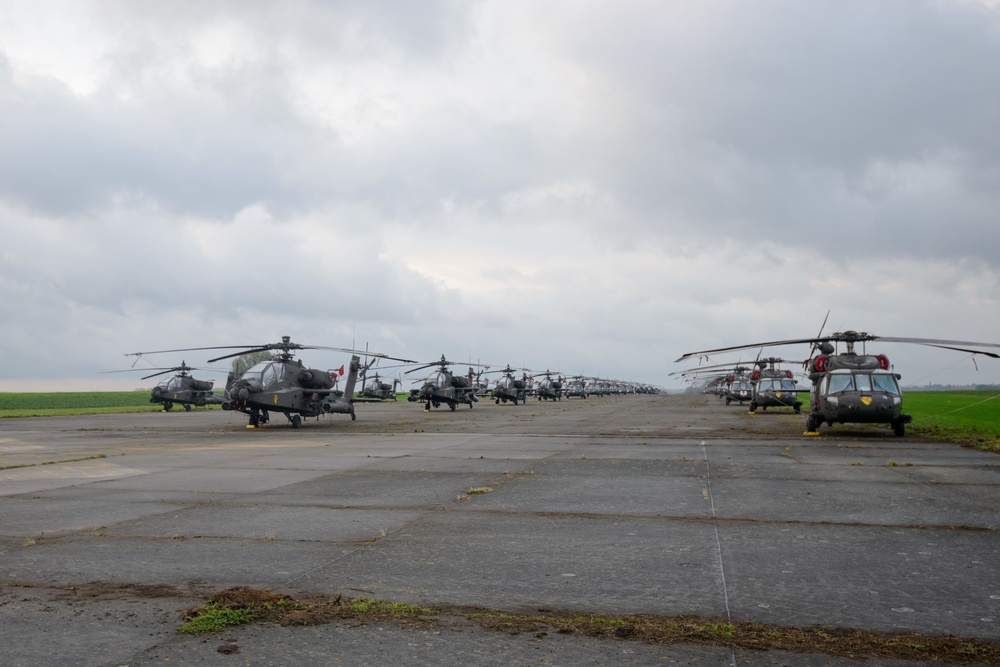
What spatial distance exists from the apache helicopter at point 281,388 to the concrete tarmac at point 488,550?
545 inches

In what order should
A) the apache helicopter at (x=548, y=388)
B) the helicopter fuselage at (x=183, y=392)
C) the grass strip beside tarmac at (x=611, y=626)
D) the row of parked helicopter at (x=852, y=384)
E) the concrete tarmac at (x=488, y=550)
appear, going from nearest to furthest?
1. the grass strip beside tarmac at (x=611, y=626)
2. the concrete tarmac at (x=488, y=550)
3. the row of parked helicopter at (x=852, y=384)
4. the helicopter fuselage at (x=183, y=392)
5. the apache helicopter at (x=548, y=388)

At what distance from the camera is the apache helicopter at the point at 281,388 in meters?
29.4

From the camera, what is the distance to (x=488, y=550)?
7184 millimetres

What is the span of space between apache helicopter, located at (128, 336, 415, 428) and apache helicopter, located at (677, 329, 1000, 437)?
50.3 ft

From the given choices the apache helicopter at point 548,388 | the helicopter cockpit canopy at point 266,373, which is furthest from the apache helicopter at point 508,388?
the helicopter cockpit canopy at point 266,373

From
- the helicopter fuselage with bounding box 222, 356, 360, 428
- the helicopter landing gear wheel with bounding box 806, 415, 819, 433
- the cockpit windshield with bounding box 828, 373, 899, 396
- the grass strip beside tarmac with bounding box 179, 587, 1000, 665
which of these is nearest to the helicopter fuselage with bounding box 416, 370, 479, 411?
the helicopter fuselage with bounding box 222, 356, 360, 428

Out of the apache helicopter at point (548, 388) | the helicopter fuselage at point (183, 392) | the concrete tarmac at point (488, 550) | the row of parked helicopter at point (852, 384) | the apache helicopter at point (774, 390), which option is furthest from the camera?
the apache helicopter at point (548, 388)

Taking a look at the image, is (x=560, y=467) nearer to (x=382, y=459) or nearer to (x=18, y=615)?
(x=382, y=459)

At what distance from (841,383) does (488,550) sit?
19.1 metres

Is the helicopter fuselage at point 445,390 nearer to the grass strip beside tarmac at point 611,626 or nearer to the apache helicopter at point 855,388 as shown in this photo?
the apache helicopter at point 855,388

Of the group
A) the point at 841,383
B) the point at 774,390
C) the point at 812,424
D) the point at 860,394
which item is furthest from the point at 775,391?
the point at 860,394

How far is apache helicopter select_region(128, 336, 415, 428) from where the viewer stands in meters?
29.4

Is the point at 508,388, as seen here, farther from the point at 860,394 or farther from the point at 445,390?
the point at 860,394

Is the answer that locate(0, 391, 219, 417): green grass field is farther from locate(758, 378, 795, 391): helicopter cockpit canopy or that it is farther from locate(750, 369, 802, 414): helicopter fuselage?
locate(758, 378, 795, 391): helicopter cockpit canopy
